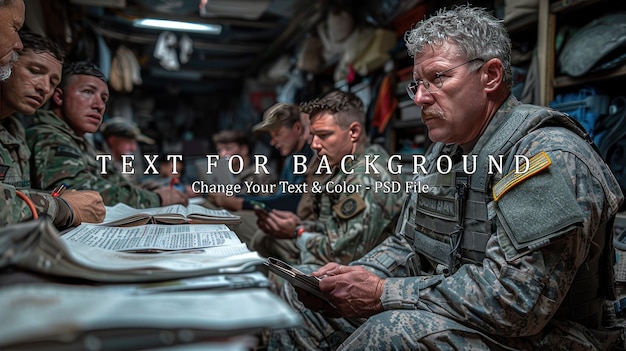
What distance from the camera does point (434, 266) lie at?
1.26 meters

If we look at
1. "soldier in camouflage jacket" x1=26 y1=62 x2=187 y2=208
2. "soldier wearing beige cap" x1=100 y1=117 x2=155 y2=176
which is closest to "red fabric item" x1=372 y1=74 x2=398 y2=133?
"soldier in camouflage jacket" x1=26 y1=62 x2=187 y2=208

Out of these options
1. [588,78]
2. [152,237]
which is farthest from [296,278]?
[588,78]

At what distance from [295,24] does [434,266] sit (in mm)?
3545

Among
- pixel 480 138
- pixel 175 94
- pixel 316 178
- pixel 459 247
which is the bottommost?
pixel 459 247

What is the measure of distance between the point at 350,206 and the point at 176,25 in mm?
3518

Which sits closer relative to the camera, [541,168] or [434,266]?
[541,168]

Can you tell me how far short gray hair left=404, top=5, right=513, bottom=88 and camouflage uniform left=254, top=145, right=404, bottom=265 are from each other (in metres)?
0.65

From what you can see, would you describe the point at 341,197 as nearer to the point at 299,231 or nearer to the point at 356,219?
the point at 356,219

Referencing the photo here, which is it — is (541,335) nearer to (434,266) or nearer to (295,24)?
(434,266)

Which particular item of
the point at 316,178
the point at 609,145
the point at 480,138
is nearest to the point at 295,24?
the point at 316,178

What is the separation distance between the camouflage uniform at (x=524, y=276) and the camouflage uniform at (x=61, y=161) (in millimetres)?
1305

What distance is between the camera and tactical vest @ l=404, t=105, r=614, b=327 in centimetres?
104

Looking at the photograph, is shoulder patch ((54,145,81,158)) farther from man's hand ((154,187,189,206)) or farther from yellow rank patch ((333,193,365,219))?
yellow rank patch ((333,193,365,219))

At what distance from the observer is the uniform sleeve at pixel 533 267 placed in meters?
0.89
